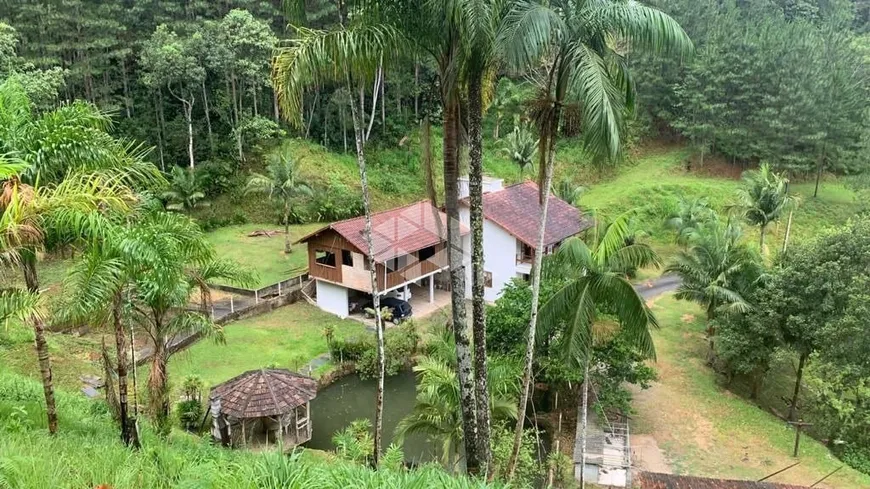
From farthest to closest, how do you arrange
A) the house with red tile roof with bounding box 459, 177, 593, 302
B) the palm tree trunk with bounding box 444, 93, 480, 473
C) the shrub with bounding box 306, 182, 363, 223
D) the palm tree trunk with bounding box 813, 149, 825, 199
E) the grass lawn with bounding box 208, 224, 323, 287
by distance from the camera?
the palm tree trunk with bounding box 813, 149, 825, 199, the shrub with bounding box 306, 182, 363, 223, the grass lawn with bounding box 208, 224, 323, 287, the house with red tile roof with bounding box 459, 177, 593, 302, the palm tree trunk with bounding box 444, 93, 480, 473

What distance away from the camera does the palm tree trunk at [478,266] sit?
966 cm

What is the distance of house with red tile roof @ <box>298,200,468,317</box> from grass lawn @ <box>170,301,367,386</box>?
123cm

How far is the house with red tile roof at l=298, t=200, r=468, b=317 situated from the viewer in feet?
77.8

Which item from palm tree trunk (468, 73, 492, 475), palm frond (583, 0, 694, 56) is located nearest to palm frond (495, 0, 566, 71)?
palm frond (583, 0, 694, 56)

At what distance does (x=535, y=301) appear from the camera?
35.1 feet

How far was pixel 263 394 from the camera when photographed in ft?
50.2

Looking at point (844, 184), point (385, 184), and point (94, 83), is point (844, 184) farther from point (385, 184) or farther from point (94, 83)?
point (94, 83)

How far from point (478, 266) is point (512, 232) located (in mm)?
15092

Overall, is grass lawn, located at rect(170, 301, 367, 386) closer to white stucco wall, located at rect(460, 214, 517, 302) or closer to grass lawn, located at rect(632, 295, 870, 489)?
white stucco wall, located at rect(460, 214, 517, 302)

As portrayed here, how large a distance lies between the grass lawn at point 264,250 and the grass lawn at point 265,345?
9.26ft

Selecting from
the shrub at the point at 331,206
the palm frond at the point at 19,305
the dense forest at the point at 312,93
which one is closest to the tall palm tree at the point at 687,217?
the dense forest at the point at 312,93

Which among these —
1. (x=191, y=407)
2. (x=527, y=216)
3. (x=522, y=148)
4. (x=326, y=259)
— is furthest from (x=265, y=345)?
(x=522, y=148)

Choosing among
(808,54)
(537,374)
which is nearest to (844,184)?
(808,54)

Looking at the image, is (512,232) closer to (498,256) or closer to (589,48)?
(498,256)
